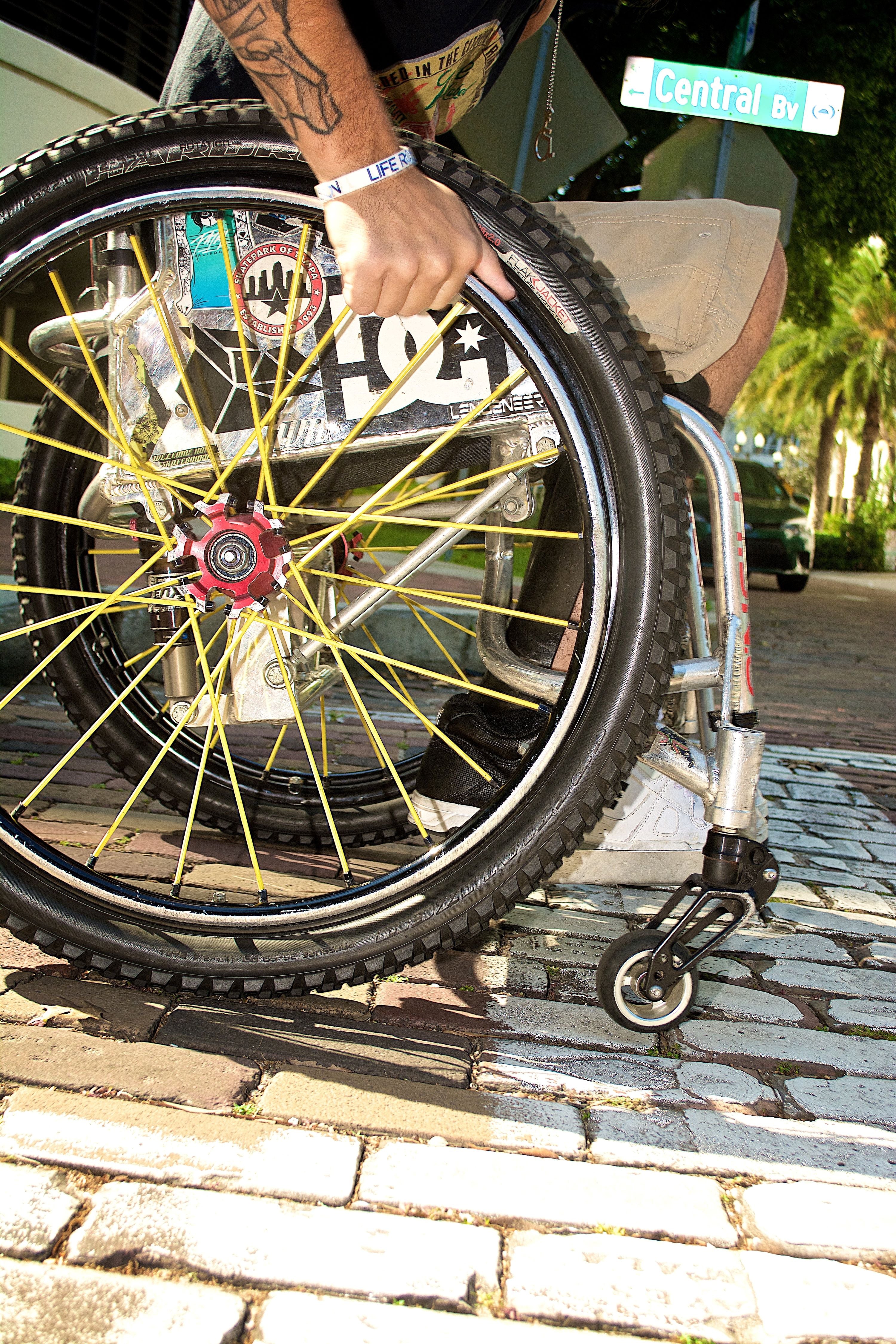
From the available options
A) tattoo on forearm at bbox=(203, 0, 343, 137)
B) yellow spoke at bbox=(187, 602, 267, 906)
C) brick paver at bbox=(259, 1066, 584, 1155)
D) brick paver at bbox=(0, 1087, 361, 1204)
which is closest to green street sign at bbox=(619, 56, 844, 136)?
tattoo on forearm at bbox=(203, 0, 343, 137)

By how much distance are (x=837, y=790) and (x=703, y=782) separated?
2.00 m

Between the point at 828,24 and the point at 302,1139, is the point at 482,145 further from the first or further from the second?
the point at 828,24

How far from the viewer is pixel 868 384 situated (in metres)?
30.4

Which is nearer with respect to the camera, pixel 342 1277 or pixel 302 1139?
pixel 342 1277

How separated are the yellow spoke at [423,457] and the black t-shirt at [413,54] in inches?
17.3

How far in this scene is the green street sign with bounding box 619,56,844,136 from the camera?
16.4 feet

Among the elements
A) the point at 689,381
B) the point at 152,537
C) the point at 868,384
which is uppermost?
the point at 868,384

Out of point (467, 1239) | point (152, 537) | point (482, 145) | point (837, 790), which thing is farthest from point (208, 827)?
point (482, 145)

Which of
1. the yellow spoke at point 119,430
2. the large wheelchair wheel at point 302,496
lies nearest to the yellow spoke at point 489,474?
the large wheelchair wheel at point 302,496

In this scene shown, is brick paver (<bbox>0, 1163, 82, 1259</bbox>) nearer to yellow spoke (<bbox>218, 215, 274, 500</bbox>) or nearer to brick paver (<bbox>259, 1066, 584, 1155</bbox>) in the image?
brick paver (<bbox>259, 1066, 584, 1155</bbox>)

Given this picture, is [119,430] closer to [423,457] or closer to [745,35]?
[423,457]

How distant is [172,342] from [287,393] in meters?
0.20

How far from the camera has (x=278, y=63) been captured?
1.20 metres

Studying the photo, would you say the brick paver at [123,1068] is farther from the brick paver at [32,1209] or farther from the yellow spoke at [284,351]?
the yellow spoke at [284,351]
